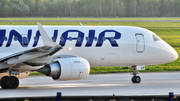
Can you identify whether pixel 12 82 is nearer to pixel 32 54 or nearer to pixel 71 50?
pixel 32 54

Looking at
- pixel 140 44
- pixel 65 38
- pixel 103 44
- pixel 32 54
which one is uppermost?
pixel 65 38

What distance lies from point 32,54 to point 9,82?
2.48 m

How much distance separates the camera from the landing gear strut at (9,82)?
19.5 meters

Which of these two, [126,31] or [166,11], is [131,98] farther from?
[166,11]

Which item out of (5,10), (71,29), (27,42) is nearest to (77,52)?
(71,29)

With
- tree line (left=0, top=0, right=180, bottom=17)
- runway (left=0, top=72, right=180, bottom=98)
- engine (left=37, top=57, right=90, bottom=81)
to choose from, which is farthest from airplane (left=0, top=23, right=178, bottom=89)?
tree line (left=0, top=0, right=180, bottom=17)

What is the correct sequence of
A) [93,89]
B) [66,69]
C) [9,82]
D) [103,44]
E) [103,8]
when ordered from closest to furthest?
[66,69] < [93,89] < [9,82] < [103,44] < [103,8]

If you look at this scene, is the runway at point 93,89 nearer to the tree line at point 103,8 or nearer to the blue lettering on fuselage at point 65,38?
the blue lettering on fuselage at point 65,38

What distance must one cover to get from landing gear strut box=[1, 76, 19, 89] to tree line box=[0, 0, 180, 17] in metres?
67.9

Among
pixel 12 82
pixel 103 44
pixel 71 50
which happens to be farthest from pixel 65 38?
pixel 12 82

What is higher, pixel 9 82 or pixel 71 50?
pixel 71 50

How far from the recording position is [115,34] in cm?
2178

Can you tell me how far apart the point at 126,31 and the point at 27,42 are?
6108 millimetres

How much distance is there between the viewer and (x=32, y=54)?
1812 centimetres
